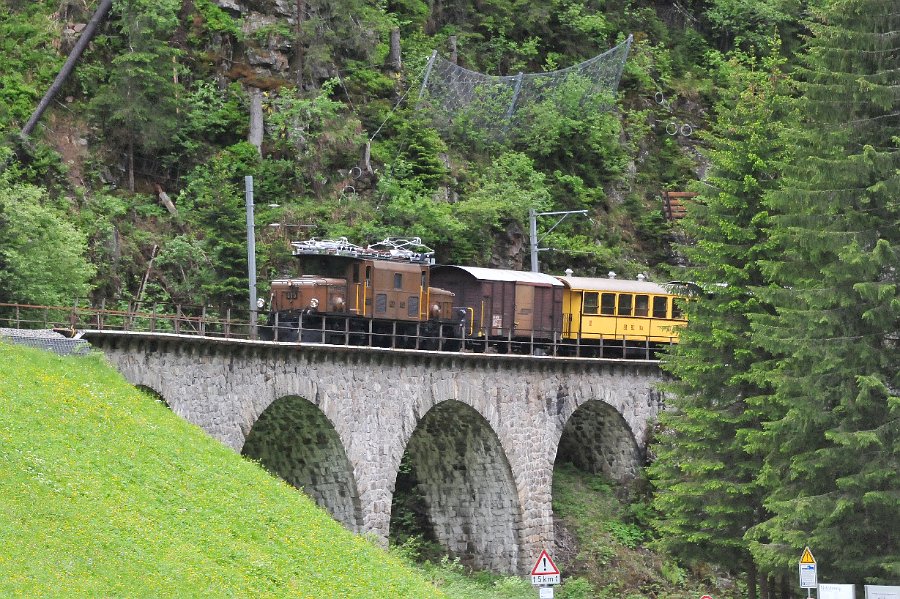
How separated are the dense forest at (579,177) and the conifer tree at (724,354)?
7 cm

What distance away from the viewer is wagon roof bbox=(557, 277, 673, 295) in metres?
49.2

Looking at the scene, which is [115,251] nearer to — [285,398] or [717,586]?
[285,398]

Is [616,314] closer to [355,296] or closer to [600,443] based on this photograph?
[600,443]

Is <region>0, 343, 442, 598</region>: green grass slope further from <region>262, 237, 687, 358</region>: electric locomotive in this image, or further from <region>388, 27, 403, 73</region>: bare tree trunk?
<region>388, 27, 403, 73</region>: bare tree trunk

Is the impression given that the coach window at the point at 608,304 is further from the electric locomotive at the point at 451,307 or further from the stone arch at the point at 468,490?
the stone arch at the point at 468,490

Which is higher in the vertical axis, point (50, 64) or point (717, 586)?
point (50, 64)

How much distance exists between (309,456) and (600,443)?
15.3 meters

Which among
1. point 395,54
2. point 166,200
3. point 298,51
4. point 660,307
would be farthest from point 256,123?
point 660,307

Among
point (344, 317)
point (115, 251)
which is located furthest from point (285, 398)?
point (115, 251)

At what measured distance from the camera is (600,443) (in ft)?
167

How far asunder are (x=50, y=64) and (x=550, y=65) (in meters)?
24.5

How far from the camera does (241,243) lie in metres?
45.1

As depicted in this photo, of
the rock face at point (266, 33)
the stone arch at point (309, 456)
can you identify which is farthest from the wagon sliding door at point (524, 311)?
the rock face at point (266, 33)

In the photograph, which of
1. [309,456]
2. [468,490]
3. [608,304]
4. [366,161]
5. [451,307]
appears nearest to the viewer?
[309,456]
